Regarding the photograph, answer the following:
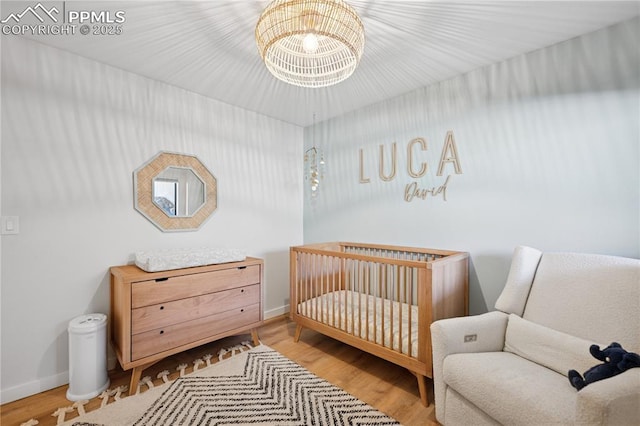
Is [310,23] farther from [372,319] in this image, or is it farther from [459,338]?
[372,319]

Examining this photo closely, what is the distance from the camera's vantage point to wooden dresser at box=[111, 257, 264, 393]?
184 centimetres

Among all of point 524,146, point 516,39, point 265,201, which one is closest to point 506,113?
point 524,146

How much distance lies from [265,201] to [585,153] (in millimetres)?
2744

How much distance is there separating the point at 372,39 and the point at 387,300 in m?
2.13

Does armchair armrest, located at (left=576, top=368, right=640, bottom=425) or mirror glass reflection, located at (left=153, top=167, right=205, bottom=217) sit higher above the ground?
mirror glass reflection, located at (left=153, top=167, right=205, bottom=217)

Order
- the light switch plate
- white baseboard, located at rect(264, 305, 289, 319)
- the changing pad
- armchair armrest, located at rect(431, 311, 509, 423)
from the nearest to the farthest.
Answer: armchair armrest, located at rect(431, 311, 509, 423) → the light switch plate → the changing pad → white baseboard, located at rect(264, 305, 289, 319)

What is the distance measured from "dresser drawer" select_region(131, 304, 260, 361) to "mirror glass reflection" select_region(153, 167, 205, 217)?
0.98 m

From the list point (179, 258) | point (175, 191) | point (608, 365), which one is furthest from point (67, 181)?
point (608, 365)

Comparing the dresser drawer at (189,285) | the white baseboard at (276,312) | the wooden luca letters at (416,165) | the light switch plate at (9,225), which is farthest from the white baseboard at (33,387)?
the wooden luca letters at (416,165)

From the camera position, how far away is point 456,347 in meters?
1.52

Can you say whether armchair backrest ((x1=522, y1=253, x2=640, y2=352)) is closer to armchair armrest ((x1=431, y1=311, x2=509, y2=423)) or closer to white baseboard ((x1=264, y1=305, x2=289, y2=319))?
armchair armrest ((x1=431, y1=311, x2=509, y2=423))

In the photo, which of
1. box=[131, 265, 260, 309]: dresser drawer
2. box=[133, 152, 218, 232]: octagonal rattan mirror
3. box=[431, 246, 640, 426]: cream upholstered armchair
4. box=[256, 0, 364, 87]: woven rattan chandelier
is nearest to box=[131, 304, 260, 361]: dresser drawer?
box=[131, 265, 260, 309]: dresser drawer

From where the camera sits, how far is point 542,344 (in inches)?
57.7

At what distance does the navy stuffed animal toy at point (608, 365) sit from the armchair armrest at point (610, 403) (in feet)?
0.49
